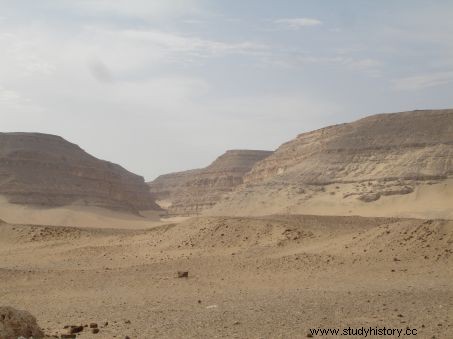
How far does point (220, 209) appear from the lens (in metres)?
57.6

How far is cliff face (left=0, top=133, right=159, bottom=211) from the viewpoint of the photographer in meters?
53.8

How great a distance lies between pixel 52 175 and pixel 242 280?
Answer: 4772cm

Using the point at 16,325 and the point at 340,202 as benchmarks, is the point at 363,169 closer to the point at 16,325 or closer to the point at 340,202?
the point at 340,202

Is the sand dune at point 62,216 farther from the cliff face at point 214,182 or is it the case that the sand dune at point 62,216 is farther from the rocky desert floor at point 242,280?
the cliff face at point 214,182

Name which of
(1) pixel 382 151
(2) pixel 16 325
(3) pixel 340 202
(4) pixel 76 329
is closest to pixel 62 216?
(3) pixel 340 202

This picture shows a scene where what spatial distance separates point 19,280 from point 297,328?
9104 mm

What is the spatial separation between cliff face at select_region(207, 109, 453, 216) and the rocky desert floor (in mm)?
24879

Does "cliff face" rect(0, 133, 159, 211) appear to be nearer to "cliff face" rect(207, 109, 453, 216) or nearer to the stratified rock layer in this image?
"cliff face" rect(207, 109, 453, 216)

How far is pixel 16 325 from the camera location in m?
Answer: 6.65

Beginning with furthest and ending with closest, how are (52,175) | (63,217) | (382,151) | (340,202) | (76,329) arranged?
(52,175), (382,151), (63,217), (340,202), (76,329)

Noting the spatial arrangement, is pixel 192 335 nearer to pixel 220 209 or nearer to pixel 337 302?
pixel 337 302

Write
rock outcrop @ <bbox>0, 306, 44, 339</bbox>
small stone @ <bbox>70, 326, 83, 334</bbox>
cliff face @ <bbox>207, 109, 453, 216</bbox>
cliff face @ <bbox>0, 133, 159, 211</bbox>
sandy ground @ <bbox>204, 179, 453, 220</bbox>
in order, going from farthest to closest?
cliff face @ <bbox>0, 133, 159, 211</bbox>
cliff face @ <bbox>207, 109, 453, 216</bbox>
sandy ground @ <bbox>204, 179, 453, 220</bbox>
small stone @ <bbox>70, 326, 83, 334</bbox>
rock outcrop @ <bbox>0, 306, 44, 339</bbox>

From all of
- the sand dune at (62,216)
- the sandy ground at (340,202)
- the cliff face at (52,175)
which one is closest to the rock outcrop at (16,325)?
the sandy ground at (340,202)

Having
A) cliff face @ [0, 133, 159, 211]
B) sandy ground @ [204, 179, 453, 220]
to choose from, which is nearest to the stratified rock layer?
sandy ground @ [204, 179, 453, 220]
